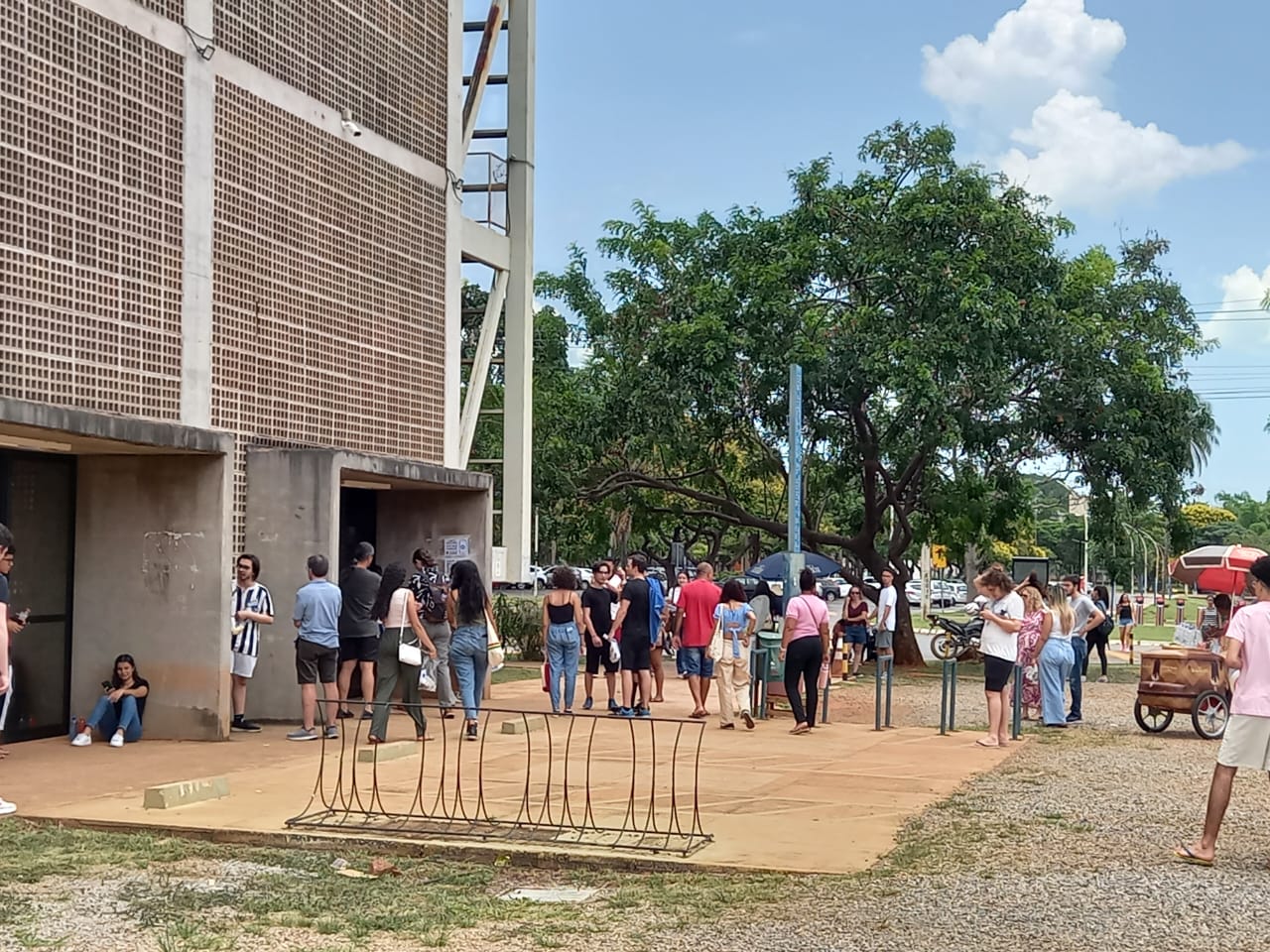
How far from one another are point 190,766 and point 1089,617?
12.0 meters

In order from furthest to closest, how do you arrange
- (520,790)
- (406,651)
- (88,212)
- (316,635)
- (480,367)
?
(480,367) → (316,635) → (406,651) → (88,212) → (520,790)

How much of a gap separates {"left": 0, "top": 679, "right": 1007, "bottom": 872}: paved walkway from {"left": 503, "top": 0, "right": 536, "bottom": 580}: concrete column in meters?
8.18

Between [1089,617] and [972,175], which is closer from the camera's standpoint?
[1089,617]

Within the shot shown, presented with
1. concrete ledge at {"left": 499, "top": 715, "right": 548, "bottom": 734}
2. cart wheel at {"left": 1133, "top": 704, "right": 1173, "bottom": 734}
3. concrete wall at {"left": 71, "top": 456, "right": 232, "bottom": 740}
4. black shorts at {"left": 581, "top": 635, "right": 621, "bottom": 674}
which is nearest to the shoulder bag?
concrete ledge at {"left": 499, "top": 715, "right": 548, "bottom": 734}

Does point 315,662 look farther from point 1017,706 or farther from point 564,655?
point 1017,706

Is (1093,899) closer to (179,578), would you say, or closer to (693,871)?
(693,871)

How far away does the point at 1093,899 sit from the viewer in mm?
7410

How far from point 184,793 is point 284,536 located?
520 centimetres

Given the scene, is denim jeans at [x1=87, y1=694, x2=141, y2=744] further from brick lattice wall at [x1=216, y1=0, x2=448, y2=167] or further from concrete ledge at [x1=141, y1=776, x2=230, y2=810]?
brick lattice wall at [x1=216, y1=0, x2=448, y2=167]

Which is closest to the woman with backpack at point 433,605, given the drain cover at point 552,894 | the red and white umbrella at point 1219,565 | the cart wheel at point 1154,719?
the drain cover at point 552,894

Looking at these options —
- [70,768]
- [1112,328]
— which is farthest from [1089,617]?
[70,768]

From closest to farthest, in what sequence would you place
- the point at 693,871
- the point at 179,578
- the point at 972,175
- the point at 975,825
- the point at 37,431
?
the point at 693,871, the point at 975,825, the point at 37,431, the point at 179,578, the point at 972,175

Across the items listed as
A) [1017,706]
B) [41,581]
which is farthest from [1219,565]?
[41,581]

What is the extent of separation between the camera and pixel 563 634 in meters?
15.2
